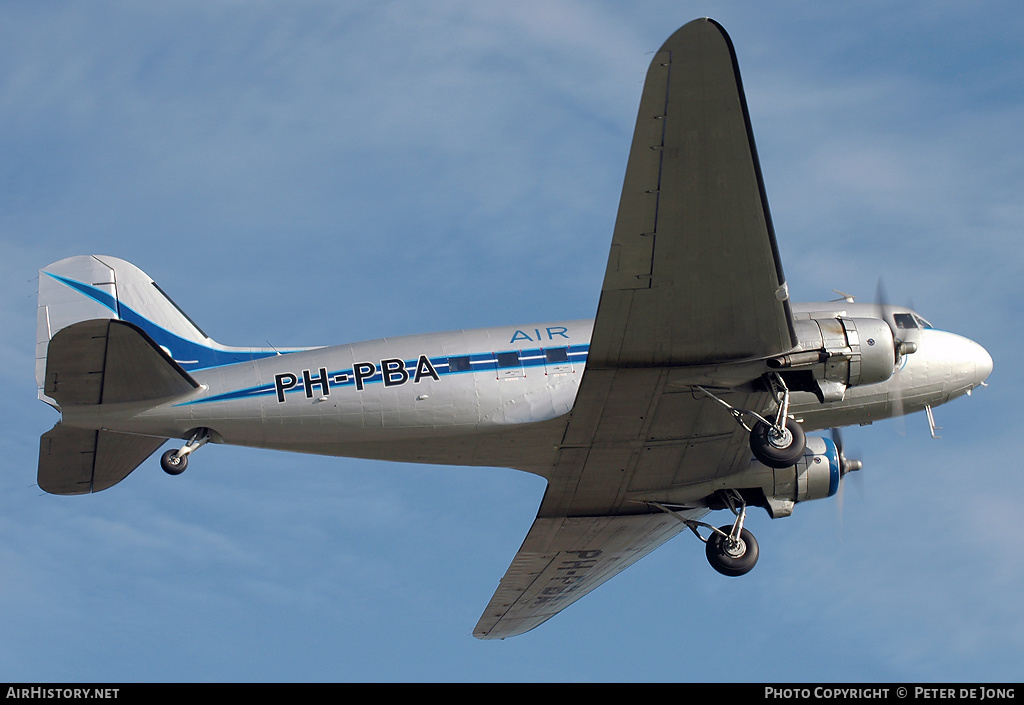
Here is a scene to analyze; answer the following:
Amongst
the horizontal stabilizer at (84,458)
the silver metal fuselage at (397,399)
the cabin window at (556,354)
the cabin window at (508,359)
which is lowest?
the horizontal stabilizer at (84,458)

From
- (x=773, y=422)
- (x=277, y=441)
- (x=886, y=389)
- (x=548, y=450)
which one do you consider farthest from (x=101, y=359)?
(x=886, y=389)

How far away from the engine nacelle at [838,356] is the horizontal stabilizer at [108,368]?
32.4 feet

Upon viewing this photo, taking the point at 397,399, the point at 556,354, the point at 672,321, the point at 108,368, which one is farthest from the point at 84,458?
the point at 672,321

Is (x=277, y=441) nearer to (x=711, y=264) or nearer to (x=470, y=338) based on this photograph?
(x=470, y=338)

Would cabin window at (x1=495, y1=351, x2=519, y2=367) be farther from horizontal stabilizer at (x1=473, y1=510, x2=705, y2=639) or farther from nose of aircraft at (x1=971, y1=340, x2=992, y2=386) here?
nose of aircraft at (x1=971, y1=340, x2=992, y2=386)

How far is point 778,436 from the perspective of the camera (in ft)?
58.4

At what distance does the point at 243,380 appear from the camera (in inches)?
714

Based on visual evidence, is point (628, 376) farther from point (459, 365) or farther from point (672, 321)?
point (459, 365)

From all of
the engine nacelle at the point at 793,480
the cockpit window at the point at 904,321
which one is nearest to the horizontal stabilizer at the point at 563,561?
the engine nacelle at the point at 793,480

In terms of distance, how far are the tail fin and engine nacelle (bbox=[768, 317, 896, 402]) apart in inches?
362

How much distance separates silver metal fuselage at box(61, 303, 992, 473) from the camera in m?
17.9

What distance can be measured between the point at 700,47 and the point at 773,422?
7.10m

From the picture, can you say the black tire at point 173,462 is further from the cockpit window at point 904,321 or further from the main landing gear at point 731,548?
the cockpit window at point 904,321

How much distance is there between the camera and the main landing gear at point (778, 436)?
1773 centimetres
